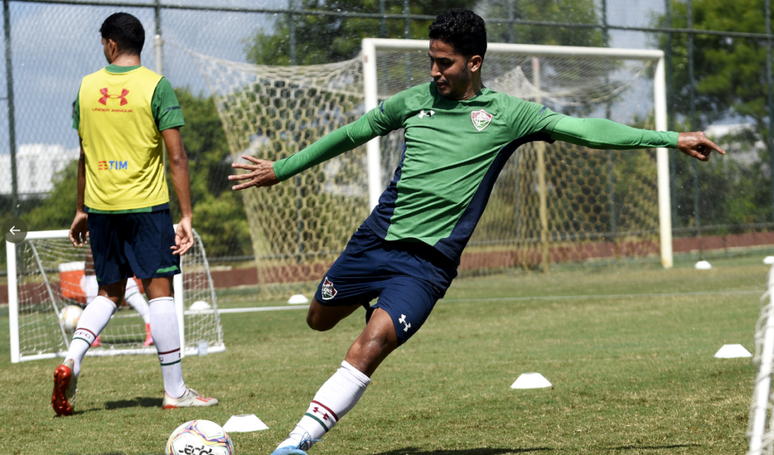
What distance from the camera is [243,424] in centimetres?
429

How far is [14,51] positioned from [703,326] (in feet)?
30.3

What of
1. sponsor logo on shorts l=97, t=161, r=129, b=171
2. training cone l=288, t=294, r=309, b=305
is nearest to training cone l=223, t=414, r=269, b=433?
sponsor logo on shorts l=97, t=161, r=129, b=171

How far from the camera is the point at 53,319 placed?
9.02 meters

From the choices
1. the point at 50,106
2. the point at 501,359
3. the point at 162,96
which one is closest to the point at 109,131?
the point at 162,96

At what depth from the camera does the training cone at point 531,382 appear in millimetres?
5242

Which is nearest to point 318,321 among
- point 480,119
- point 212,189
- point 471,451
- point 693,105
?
point 471,451

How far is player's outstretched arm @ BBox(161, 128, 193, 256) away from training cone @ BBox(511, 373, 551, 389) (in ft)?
6.85

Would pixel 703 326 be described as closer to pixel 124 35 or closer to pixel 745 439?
pixel 745 439

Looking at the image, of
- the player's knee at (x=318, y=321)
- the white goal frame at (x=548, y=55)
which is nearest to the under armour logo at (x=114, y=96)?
the player's knee at (x=318, y=321)

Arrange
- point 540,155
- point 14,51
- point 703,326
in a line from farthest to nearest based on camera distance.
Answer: point 540,155 → point 14,51 → point 703,326

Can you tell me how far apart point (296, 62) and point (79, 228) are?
9.27 meters

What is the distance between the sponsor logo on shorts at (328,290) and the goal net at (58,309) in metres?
3.76

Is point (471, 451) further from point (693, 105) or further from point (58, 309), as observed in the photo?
point (693, 105)

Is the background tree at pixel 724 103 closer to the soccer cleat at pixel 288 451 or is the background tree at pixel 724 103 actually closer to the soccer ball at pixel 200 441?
the soccer ball at pixel 200 441
